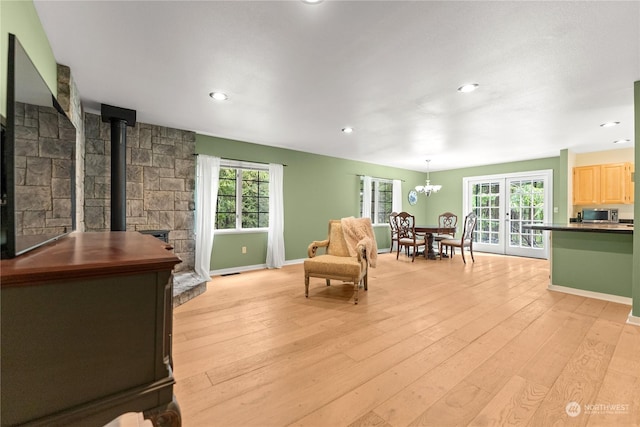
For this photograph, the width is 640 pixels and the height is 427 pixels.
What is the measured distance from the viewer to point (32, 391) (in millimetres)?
755

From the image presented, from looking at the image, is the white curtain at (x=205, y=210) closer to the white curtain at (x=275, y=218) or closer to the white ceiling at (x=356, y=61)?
the white ceiling at (x=356, y=61)

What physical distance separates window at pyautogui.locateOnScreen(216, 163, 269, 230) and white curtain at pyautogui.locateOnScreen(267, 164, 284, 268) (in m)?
0.16

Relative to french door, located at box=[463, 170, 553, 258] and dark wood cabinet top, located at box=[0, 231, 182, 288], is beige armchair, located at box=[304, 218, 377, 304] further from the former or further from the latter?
french door, located at box=[463, 170, 553, 258]

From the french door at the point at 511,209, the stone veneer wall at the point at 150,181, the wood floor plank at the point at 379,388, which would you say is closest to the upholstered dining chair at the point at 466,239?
the french door at the point at 511,209

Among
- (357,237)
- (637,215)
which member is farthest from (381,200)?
(637,215)

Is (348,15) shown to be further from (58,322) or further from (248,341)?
(248,341)

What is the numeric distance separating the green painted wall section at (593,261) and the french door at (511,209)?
286cm

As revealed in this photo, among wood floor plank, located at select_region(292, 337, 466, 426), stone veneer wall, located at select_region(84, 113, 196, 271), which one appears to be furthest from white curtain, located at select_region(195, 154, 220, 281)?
wood floor plank, located at select_region(292, 337, 466, 426)

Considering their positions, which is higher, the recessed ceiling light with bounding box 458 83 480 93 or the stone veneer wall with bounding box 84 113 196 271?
the recessed ceiling light with bounding box 458 83 480 93

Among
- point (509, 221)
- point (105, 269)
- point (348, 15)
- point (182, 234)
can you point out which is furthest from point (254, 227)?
point (509, 221)

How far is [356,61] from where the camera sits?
2279mm

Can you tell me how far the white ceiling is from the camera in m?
1.74

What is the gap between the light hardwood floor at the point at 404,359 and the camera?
149 centimetres

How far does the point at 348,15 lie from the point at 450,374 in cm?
241
